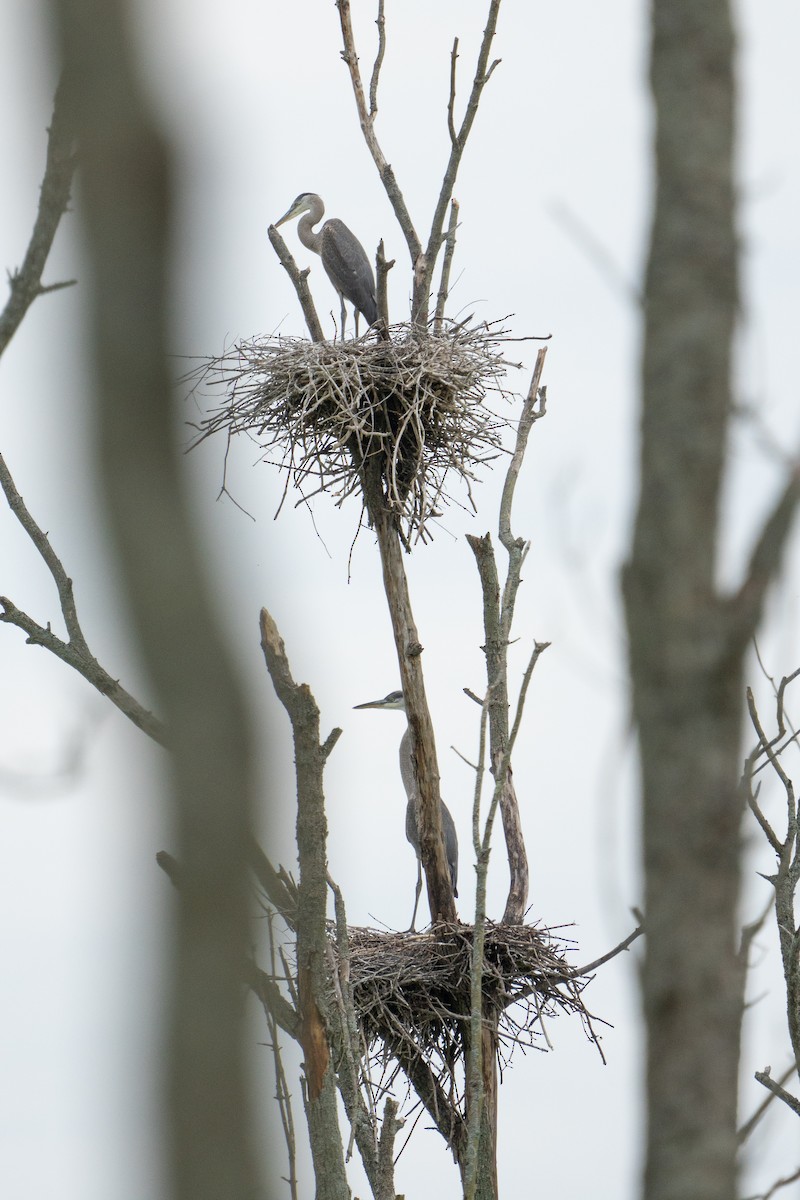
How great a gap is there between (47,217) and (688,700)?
1457mm

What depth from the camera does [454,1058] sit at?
6.16 meters

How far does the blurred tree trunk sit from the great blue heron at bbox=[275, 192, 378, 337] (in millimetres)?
6164

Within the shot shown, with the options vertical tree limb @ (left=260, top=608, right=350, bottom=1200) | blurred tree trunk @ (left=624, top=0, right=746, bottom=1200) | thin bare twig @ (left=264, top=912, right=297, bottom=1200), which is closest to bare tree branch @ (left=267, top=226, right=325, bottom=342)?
vertical tree limb @ (left=260, top=608, right=350, bottom=1200)

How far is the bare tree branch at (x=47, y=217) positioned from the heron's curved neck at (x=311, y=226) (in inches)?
260

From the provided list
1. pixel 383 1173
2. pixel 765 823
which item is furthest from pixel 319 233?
pixel 383 1173

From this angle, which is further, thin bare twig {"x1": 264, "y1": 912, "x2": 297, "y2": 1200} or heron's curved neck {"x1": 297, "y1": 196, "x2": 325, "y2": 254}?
heron's curved neck {"x1": 297, "y1": 196, "x2": 325, "y2": 254}

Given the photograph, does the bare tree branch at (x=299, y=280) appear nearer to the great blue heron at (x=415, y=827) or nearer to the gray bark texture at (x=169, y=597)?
the great blue heron at (x=415, y=827)

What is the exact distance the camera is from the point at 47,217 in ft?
7.79

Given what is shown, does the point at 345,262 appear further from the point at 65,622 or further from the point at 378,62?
the point at 65,622

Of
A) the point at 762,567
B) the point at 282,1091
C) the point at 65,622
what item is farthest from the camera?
the point at 65,622

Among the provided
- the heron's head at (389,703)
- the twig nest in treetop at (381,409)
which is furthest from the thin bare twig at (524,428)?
the heron's head at (389,703)

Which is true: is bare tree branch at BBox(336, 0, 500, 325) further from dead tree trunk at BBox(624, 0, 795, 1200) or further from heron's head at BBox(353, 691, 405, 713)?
dead tree trunk at BBox(624, 0, 795, 1200)

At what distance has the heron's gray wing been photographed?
820cm

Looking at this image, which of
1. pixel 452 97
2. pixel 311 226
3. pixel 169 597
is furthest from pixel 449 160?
pixel 169 597
